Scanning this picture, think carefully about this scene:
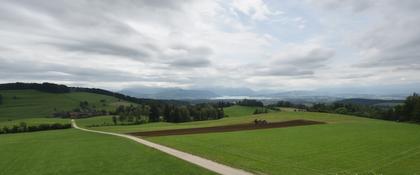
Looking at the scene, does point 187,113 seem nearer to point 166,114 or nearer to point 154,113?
point 166,114

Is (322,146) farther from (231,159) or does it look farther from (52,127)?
(52,127)

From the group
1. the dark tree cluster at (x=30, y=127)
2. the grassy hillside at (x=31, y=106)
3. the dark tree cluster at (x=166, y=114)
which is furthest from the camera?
the grassy hillside at (x=31, y=106)

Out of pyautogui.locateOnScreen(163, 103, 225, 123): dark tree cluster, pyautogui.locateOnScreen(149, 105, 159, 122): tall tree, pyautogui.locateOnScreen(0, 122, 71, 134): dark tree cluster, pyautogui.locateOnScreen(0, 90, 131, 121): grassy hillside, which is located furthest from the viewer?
pyautogui.locateOnScreen(0, 90, 131, 121): grassy hillside

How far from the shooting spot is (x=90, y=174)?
21781mm

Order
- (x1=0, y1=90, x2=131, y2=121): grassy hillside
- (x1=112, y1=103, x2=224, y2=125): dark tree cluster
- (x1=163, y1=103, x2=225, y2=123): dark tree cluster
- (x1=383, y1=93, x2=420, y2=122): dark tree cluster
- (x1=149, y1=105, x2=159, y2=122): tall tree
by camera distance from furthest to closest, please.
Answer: (x1=0, y1=90, x2=131, y2=121): grassy hillside → (x1=149, y1=105, x2=159, y2=122): tall tree → (x1=112, y1=103, x2=224, y2=125): dark tree cluster → (x1=163, y1=103, x2=225, y2=123): dark tree cluster → (x1=383, y1=93, x2=420, y2=122): dark tree cluster

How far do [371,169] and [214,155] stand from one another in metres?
12.5

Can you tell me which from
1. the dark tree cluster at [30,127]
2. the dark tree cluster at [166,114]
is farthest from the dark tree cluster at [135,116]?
the dark tree cluster at [30,127]

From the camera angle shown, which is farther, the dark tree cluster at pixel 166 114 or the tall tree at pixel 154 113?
the tall tree at pixel 154 113

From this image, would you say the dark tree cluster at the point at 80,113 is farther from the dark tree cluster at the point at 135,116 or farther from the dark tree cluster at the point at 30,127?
the dark tree cluster at the point at 30,127

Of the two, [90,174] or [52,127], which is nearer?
[90,174]

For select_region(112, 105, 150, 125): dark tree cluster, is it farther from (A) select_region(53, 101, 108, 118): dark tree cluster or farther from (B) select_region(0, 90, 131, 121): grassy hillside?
(B) select_region(0, 90, 131, 121): grassy hillside

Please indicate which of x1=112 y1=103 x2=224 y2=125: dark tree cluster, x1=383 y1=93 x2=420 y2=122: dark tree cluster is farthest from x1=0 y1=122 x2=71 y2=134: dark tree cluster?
x1=383 y1=93 x2=420 y2=122: dark tree cluster

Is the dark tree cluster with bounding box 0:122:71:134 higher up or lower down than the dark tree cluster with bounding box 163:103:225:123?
lower down

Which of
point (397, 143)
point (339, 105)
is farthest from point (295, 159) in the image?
point (339, 105)
